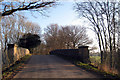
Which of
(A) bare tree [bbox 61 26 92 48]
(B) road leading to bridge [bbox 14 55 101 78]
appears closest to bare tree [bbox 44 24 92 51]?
(A) bare tree [bbox 61 26 92 48]

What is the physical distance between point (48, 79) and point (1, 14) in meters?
5.12

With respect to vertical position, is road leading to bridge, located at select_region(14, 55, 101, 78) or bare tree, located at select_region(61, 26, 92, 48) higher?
bare tree, located at select_region(61, 26, 92, 48)

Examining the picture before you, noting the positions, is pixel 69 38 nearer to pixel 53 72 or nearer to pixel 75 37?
pixel 75 37

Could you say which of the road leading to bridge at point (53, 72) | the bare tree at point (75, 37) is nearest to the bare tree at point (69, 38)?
the bare tree at point (75, 37)

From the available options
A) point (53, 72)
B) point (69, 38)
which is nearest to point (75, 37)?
point (69, 38)

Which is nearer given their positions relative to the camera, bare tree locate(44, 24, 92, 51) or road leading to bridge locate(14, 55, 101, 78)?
road leading to bridge locate(14, 55, 101, 78)

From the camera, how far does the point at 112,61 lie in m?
8.74

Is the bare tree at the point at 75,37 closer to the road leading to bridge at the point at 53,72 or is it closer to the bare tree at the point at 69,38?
the bare tree at the point at 69,38

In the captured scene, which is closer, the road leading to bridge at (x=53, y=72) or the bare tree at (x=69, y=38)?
the road leading to bridge at (x=53, y=72)

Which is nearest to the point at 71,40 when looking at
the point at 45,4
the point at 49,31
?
the point at 49,31

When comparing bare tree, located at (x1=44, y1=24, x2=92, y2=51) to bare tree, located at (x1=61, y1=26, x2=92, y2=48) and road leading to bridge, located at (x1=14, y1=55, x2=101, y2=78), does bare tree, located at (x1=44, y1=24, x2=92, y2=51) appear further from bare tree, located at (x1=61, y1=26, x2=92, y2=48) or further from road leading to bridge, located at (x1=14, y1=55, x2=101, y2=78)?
road leading to bridge, located at (x1=14, y1=55, x2=101, y2=78)

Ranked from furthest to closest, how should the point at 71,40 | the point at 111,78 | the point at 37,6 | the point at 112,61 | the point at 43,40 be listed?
1. the point at 43,40
2. the point at 71,40
3. the point at 37,6
4. the point at 112,61
5. the point at 111,78

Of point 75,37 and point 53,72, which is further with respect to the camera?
point 75,37

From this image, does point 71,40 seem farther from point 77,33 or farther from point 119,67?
point 119,67
